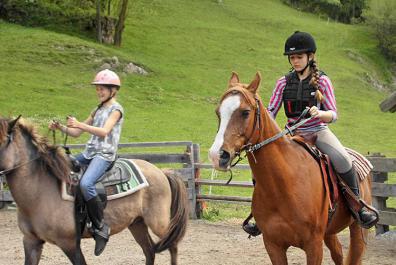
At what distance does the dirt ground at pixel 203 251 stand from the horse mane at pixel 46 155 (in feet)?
7.64

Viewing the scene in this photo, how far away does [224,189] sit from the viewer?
15648 millimetres

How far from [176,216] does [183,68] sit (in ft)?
89.0

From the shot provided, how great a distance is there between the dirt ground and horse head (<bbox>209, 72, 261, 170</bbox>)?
13.0 feet

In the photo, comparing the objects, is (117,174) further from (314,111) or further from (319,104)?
(314,111)

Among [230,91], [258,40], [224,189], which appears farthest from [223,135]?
[258,40]

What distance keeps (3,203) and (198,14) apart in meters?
35.5

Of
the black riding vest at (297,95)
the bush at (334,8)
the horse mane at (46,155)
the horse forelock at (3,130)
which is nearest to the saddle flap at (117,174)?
the horse mane at (46,155)

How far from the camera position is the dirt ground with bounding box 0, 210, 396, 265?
8.10 meters

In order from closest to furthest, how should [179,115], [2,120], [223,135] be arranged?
[223,135]
[2,120]
[179,115]

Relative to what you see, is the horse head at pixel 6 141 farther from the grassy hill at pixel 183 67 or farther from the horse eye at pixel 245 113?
the grassy hill at pixel 183 67

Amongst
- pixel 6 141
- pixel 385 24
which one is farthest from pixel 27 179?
pixel 385 24

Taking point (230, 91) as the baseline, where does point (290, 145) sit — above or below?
below

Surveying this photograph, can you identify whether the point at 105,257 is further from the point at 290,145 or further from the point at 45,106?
the point at 45,106

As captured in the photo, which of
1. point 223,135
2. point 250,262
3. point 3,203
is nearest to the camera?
point 223,135
